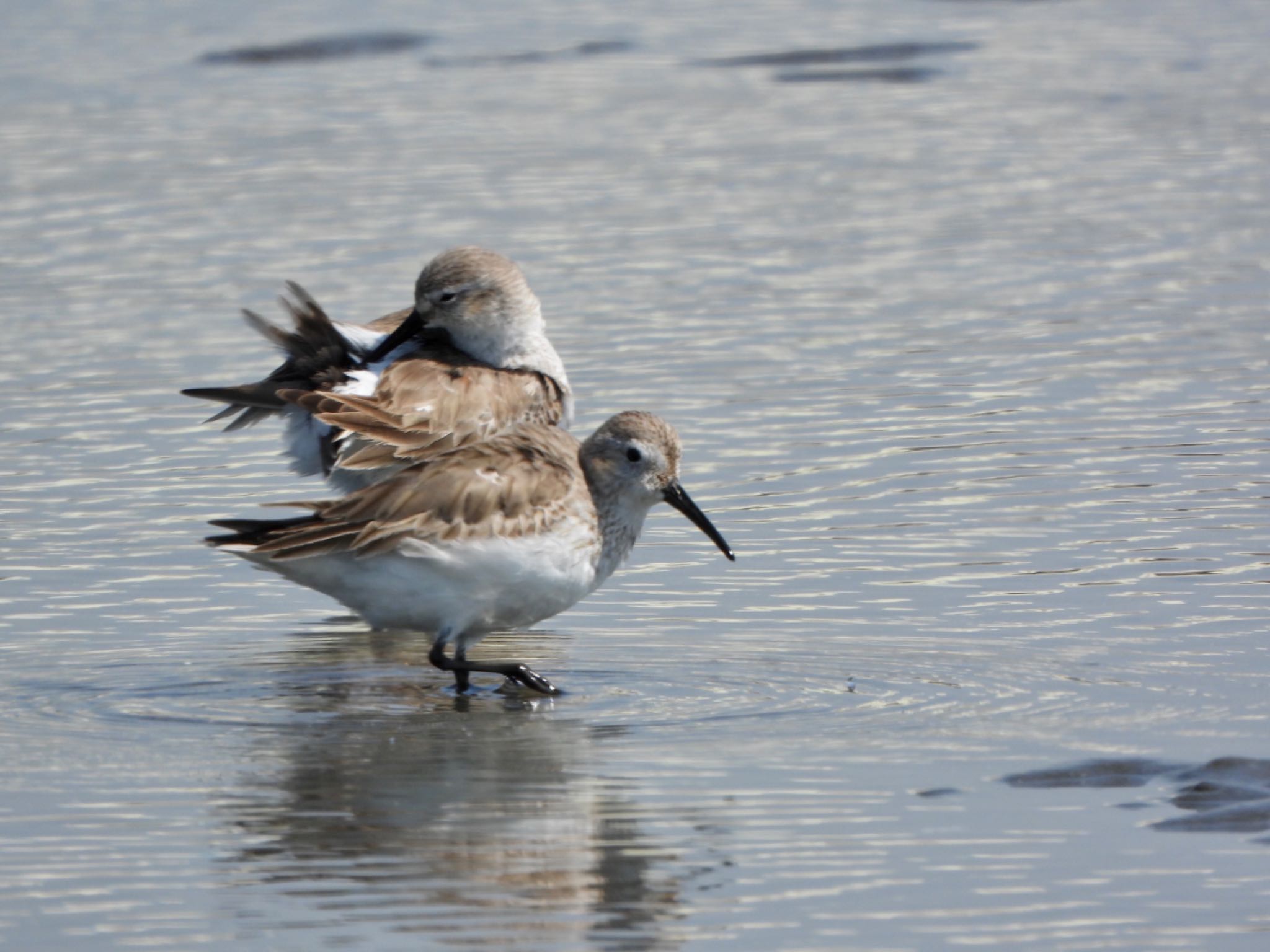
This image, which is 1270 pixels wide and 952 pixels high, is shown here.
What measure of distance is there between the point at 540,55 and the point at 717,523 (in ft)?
35.3

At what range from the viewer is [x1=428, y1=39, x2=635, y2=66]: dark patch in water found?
1800cm

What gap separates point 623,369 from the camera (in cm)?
1009

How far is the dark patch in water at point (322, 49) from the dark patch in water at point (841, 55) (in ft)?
9.14

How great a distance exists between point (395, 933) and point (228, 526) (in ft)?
7.68

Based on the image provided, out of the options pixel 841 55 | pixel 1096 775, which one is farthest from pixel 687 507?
pixel 841 55

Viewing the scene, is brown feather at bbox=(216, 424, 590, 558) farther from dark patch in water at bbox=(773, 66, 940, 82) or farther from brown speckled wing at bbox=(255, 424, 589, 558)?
dark patch in water at bbox=(773, 66, 940, 82)

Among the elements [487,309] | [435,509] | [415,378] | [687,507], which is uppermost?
[487,309]

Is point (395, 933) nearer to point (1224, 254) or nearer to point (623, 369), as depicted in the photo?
point (623, 369)

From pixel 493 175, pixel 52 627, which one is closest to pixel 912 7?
pixel 493 175

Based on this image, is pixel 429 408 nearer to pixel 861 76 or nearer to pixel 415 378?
pixel 415 378

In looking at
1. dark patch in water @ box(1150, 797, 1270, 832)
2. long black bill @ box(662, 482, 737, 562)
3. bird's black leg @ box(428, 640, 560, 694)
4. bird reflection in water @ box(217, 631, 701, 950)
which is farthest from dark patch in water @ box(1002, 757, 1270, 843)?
long black bill @ box(662, 482, 737, 562)

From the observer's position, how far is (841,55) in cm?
1769

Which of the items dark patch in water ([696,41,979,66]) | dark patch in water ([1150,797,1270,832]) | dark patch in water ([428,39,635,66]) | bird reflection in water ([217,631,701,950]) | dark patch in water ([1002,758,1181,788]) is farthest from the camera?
dark patch in water ([428,39,635,66])

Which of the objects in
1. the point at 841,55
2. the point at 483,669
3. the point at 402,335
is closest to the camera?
the point at 483,669
